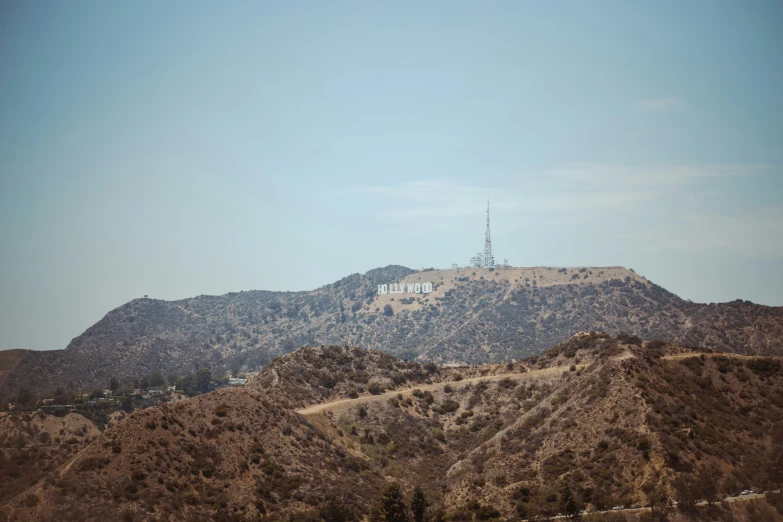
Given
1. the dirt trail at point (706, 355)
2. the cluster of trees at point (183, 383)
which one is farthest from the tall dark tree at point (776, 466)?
the cluster of trees at point (183, 383)

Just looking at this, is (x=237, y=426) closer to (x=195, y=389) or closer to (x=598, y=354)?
(x=598, y=354)

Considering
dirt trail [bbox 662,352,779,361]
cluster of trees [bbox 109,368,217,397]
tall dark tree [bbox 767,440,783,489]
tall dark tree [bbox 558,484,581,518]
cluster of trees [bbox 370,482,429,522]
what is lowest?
cluster of trees [bbox 370,482,429,522]

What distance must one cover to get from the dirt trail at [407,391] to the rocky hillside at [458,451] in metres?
1.16

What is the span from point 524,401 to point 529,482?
3018 cm

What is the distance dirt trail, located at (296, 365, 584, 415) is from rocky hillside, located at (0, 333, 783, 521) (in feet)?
3.81

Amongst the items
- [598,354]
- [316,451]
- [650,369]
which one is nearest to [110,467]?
[316,451]

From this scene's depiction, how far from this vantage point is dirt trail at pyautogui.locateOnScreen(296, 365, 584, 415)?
89.6 m

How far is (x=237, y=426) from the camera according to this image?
6888cm

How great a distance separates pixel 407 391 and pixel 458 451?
19012 mm

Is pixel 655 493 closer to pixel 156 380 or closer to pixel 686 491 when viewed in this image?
pixel 686 491

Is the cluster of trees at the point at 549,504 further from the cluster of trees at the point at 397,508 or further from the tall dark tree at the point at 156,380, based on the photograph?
the tall dark tree at the point at 156,380

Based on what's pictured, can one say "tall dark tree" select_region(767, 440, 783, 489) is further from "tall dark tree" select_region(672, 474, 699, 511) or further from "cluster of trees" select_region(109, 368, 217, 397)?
"cluster of trees" select_region(109, 368, 217, 397)

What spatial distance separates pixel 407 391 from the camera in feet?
330

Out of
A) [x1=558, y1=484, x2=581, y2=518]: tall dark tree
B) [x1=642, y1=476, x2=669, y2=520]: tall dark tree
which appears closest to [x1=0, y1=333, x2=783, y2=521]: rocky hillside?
[x1=642, y1=476, x2=669, y2=520]: tall dark tree
